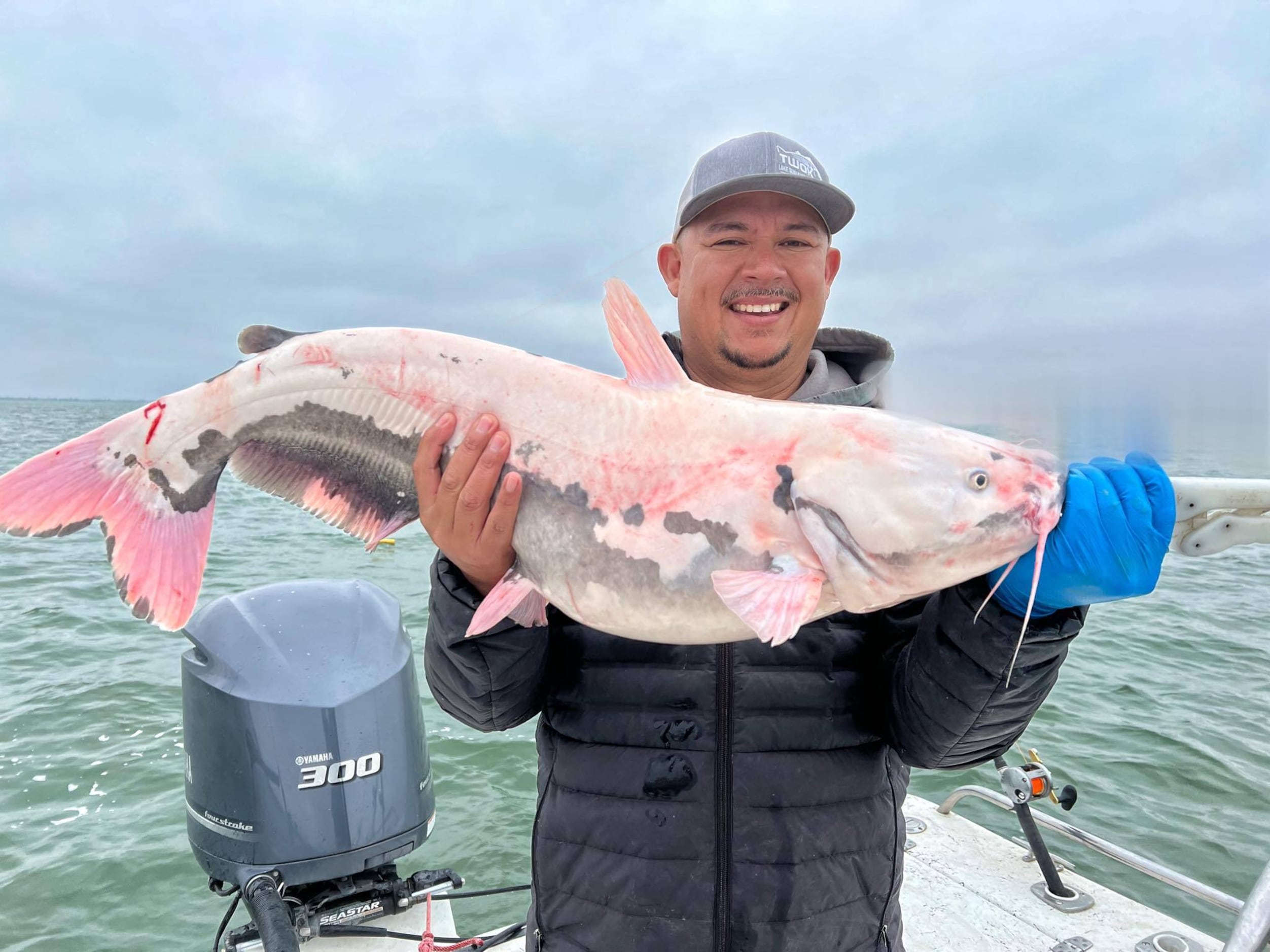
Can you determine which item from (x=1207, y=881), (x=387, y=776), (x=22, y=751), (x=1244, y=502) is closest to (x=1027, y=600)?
(x=1244, y=502)

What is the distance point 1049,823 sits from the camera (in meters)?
→ 4.03

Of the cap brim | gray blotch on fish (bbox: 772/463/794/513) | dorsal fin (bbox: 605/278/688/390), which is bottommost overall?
gray blotch on fish (bbox: 772/463/794/513)

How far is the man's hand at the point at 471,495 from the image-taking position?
77.1 inches

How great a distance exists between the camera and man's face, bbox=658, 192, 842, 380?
2.68 meters

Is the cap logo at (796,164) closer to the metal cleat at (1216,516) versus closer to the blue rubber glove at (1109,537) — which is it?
the blue rubber glove at (1109,537)

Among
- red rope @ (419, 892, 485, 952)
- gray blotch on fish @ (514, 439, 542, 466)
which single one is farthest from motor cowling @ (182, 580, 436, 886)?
gray blotch on fish @ (514, 439, 542, 466)

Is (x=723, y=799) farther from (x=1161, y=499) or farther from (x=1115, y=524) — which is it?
(x=1161, y=499)

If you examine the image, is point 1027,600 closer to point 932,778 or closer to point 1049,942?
point 1049,942

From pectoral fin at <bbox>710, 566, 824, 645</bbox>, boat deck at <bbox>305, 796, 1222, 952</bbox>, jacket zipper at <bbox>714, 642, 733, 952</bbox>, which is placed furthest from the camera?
boat deck at <bbox>305, 796, 1222, 952</bbox>

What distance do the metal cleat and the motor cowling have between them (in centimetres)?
288

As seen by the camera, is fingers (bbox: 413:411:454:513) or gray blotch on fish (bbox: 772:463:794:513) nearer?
gray blotch on fish (bbox: 772:463:794:513)

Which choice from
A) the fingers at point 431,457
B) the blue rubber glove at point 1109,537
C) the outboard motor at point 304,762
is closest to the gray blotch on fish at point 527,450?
the fingers at point 431,457

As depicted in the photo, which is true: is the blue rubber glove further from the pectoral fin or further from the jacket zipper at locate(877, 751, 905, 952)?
the jacket zipper at locate(877, 751, 905, 952)

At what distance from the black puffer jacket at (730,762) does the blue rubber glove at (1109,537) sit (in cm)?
17
